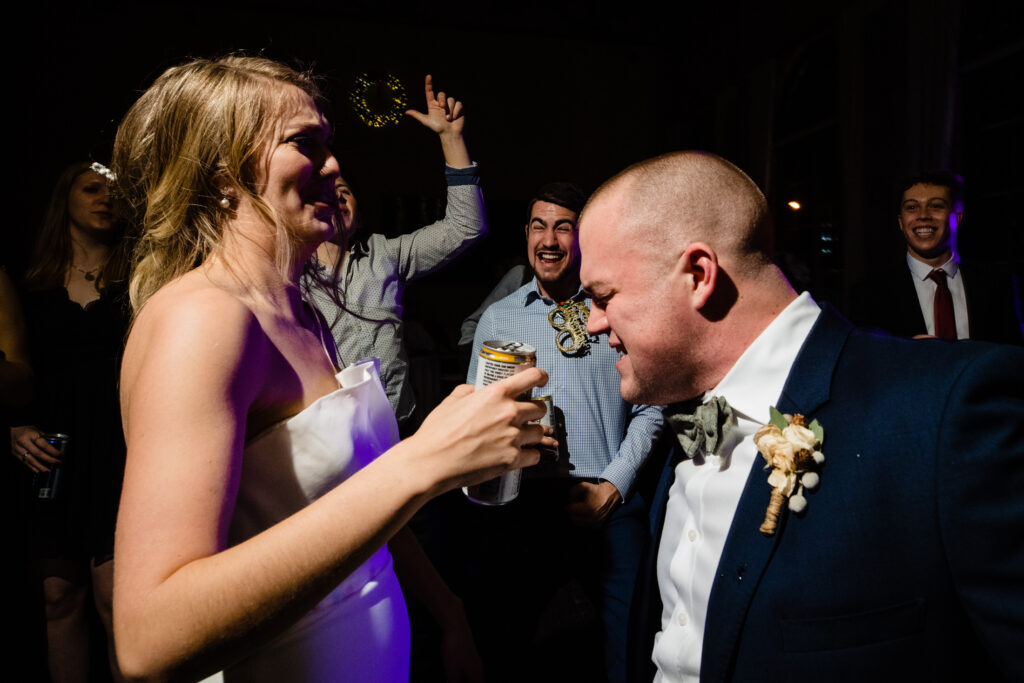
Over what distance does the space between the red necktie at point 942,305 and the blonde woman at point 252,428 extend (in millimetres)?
3403

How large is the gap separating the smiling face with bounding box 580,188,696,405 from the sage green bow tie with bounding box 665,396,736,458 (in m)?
0.12

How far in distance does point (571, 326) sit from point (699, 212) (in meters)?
1.53

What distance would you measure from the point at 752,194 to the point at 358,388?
0.85m

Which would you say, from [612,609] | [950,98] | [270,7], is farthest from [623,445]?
[270,7]

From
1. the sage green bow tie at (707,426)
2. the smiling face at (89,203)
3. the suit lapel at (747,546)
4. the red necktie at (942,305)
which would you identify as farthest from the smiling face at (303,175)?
the red necktie at (942,305)

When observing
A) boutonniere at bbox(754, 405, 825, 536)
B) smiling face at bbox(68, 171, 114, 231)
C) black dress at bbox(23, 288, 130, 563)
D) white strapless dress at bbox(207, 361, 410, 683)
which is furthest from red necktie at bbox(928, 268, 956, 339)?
smiling face at bbox(68, 171, 114, 231)

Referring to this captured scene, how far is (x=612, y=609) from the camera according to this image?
7.60 feet

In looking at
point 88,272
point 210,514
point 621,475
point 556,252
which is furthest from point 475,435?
point 88,272

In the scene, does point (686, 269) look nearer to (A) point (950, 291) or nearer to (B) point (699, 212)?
(B) point (699, 212)

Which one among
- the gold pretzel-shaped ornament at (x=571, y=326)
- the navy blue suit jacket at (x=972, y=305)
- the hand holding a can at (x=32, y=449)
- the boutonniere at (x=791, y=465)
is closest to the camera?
the boutonniere at (x=791, y=465)

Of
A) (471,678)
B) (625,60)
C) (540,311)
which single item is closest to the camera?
(471,678)

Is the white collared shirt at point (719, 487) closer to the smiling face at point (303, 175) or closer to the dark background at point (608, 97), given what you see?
the smiling face at point (303, 175)

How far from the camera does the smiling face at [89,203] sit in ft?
8.07

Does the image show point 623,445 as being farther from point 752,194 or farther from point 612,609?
point 752,194
